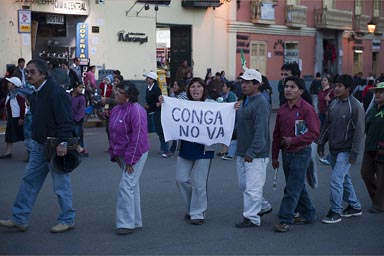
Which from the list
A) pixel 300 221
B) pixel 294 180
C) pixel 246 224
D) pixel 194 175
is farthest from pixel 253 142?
pixel 300 221

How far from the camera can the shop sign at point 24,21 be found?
19000 millimetres

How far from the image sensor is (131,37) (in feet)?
74.0

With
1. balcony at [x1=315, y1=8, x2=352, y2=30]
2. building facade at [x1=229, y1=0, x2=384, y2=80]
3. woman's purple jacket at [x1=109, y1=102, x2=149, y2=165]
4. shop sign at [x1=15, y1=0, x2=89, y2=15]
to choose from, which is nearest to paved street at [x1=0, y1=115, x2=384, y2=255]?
woman's purple jacket at [x1=109, y1=102, x2=149, y2=165]

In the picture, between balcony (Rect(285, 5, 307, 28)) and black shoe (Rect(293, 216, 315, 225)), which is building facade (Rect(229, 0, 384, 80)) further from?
black shoe (Rect(293, 216, 315, 225))

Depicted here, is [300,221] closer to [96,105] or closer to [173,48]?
[96,105]

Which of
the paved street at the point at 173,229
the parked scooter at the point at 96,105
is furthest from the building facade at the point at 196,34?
the paved street at the point at 173,229

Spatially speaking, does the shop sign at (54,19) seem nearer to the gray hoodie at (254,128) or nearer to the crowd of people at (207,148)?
the crowd of people at (207,148)

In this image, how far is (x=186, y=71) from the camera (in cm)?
2295

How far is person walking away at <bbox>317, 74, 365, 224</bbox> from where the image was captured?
283 inches

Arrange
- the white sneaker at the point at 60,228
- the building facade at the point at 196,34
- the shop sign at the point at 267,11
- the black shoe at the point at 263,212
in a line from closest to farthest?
the white sneaker at the point at 60,228, the black shoe at the point at 263,212, the building facade at the point at 196,34, the shop sign at the point at 267,11

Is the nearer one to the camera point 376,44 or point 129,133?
point 129,133

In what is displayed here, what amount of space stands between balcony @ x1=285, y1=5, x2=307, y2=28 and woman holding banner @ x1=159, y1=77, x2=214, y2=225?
2374 cm

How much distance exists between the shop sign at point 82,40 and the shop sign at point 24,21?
2039 millimetres

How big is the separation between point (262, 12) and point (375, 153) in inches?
823
